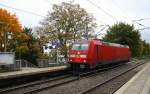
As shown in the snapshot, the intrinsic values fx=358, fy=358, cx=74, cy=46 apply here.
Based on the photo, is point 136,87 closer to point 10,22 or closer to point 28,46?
point 28,46

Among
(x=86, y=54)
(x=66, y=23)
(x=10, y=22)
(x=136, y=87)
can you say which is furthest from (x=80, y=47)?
(x=10, y=22)

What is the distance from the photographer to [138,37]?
84.0 metres

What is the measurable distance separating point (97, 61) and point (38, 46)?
23.9 meters

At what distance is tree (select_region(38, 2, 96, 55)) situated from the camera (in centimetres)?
5144

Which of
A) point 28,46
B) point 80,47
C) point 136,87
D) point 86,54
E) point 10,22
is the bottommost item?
point 136,87

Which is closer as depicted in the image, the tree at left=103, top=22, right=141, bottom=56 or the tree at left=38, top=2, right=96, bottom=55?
the tree at left=38, top=2, right=96, bottom=55

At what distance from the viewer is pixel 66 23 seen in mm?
52438

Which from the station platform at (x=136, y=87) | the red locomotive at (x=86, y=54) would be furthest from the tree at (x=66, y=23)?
the station platform at (x=136, y=87)

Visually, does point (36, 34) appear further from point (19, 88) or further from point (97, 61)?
point (19, 88)

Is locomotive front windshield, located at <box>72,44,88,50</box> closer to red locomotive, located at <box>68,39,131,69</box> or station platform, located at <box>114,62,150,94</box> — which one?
red locomotive, located at <box>68,39,131,69</box>

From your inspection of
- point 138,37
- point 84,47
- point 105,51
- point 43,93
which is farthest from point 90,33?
point 43,93

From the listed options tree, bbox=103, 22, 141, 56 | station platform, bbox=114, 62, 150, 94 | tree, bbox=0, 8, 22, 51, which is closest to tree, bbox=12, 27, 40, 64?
tree, bbox=0, 8, 22, 51

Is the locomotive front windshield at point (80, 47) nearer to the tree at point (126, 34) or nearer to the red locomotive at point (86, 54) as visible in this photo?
the red locomotive at point (86, 54)

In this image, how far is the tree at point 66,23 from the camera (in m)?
51.4
